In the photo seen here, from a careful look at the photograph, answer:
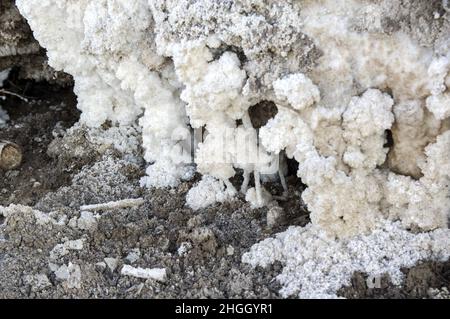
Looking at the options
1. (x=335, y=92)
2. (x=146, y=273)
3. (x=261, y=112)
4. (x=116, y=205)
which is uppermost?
(x=261, y=112)

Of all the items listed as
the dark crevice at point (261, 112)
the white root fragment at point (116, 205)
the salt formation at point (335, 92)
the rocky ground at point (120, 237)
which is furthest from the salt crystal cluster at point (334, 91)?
the white root fragment at point (116, 205)

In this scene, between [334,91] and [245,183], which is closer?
[334,91]

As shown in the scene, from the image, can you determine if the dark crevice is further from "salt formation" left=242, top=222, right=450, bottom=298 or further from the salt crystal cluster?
"salt formation" left=242, top=222, right=450, bottom=298

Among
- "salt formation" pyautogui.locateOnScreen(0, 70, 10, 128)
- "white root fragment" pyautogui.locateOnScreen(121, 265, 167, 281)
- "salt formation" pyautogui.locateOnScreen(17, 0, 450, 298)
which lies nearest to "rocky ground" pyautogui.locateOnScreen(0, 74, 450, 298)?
"white root fragment" pyautogui.locateOnScreen(121, 265, 167, 281)

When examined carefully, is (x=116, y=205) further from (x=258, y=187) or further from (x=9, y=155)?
(x=9, y=155)

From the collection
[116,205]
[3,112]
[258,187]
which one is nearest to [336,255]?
[258,187]

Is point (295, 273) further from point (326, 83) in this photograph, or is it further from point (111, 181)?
point (111, 181)

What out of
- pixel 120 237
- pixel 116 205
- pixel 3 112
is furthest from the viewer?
pixel 3 112
